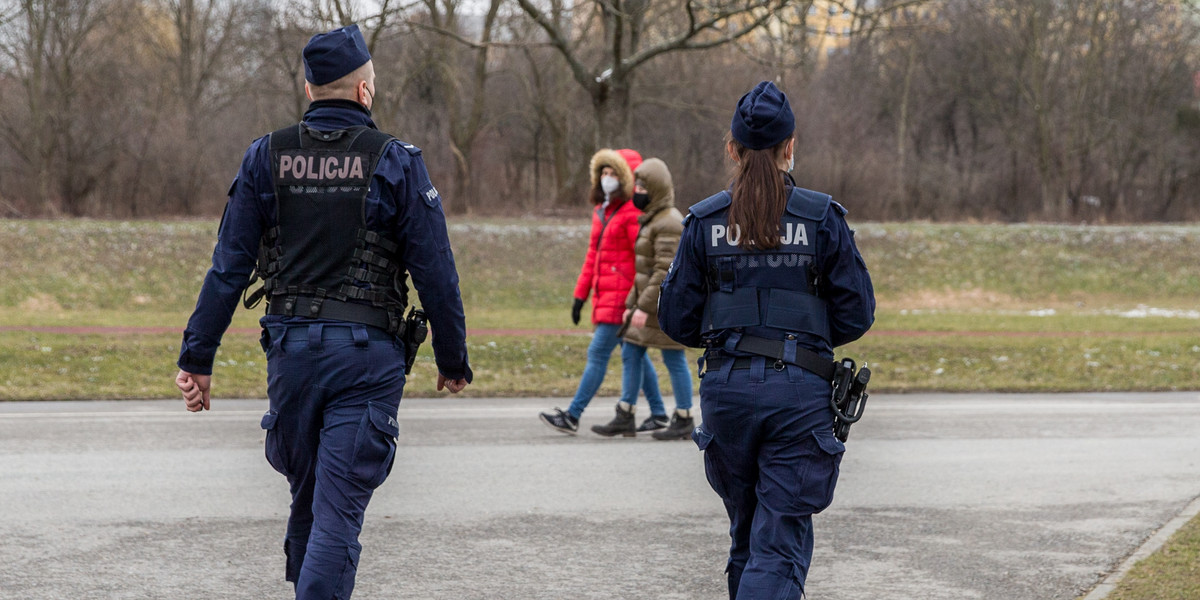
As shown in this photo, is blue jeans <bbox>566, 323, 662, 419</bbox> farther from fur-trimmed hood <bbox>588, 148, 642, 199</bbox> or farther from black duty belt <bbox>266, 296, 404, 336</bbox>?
black duty belt <bbox>266, 296, 404, 336</bbox>

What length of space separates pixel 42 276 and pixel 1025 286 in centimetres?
1719

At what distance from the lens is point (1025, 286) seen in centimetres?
2347

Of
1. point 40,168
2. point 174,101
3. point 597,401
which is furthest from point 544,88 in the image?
point 597,401

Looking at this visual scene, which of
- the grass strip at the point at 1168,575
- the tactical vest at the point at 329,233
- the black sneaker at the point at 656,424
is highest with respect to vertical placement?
the tactical vest at the point at 329,233

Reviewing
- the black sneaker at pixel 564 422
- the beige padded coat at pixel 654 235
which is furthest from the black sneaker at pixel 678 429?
the beige padded coat at pixel 654 235

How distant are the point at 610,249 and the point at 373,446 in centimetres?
474

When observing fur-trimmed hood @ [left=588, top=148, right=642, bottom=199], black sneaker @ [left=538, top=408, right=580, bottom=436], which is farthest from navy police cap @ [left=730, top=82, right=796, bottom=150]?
black sneaker @ [left=538, top=408, right=580, bottom=436]

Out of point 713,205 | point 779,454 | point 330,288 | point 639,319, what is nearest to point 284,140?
point 330,288

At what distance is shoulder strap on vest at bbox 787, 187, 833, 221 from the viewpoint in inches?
144

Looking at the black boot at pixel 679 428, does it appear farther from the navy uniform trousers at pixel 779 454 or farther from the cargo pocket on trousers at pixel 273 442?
the cargo pocket on trousers at pixel 273 442

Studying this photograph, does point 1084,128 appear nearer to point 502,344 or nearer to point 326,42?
point 502,344

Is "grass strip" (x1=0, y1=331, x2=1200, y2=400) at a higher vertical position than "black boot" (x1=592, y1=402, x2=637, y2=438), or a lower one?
lower

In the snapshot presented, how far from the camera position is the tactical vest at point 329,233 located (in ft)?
12.0

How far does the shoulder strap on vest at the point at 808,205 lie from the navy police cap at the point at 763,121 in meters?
0.17
